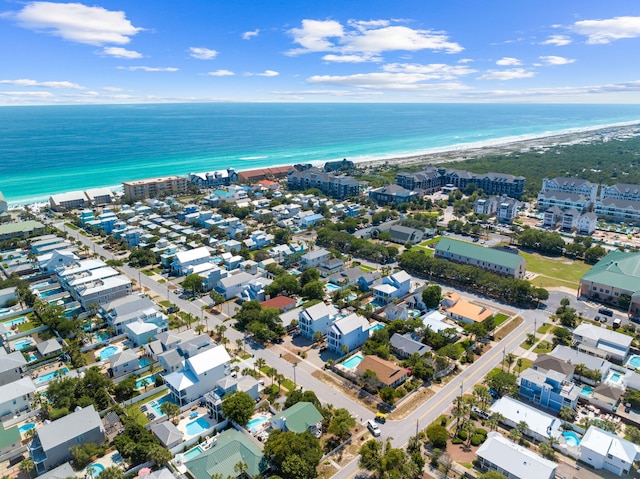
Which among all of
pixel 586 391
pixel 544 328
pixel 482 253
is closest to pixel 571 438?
pixel 586 391

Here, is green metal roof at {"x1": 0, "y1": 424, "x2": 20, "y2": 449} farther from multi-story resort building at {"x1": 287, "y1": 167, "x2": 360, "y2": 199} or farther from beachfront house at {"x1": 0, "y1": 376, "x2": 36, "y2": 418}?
multi-story resort building at {"x1": 287, "y1": 167, "x2": 360, "y2": 199}

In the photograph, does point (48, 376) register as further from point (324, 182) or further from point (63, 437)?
point (324, 182)

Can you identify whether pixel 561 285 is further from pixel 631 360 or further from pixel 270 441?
pixel 270 441

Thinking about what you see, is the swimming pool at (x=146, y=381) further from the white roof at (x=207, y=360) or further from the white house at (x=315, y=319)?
the white house at (x=315, y=319)

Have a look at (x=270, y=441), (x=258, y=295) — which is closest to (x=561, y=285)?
(x=258, y=295)

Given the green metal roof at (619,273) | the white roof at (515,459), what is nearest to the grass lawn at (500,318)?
the green metal roof at (619,273)
